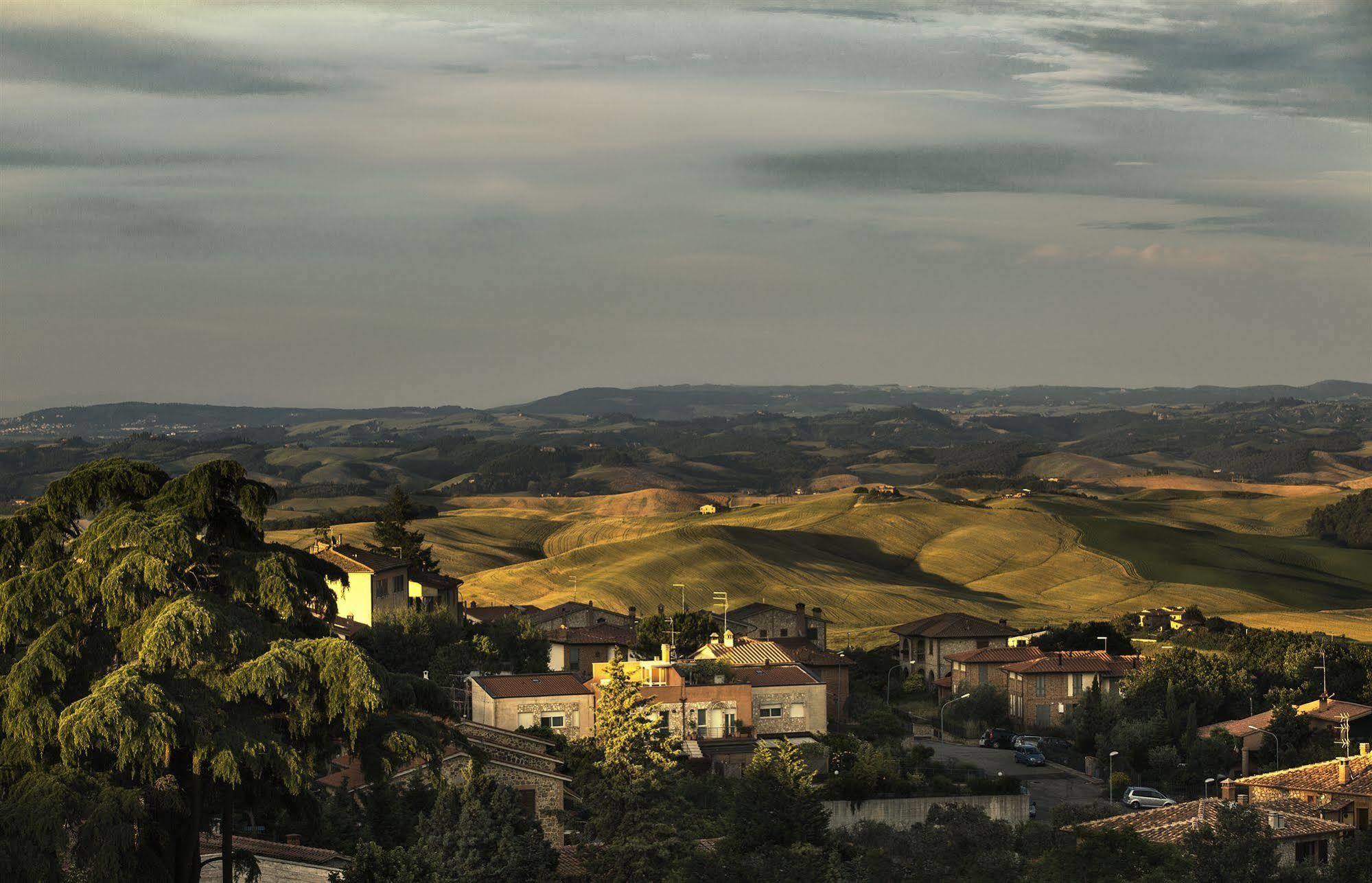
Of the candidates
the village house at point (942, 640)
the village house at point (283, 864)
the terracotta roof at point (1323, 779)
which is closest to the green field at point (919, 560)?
the village house at point (942, 640)

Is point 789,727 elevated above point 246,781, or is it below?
below

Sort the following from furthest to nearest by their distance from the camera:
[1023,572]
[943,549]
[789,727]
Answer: [943,549] < [1023,572] < [789,727]

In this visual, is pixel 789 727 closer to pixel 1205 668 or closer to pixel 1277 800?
pixel 1277 800

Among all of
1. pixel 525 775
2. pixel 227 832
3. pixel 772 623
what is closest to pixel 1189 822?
pixel 525 775

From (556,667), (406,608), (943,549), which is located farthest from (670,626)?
(943,549)

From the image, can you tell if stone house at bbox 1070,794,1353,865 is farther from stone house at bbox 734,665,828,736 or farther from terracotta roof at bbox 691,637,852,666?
terracotta roof at bbox 691,637,852,666
